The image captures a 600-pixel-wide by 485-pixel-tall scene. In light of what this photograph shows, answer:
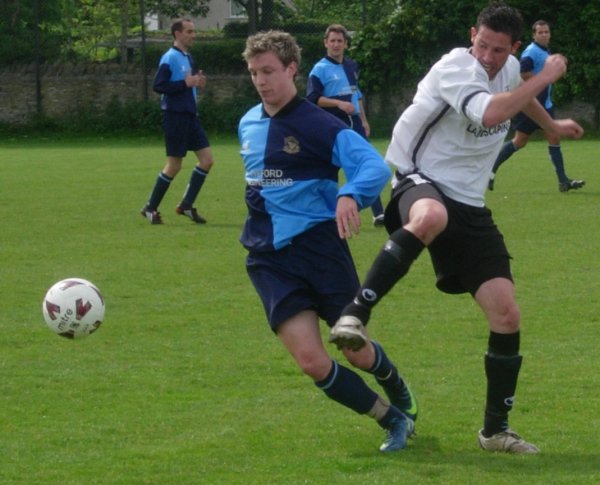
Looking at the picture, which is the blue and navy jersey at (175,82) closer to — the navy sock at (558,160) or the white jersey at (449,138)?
the navy sock at (558,160)

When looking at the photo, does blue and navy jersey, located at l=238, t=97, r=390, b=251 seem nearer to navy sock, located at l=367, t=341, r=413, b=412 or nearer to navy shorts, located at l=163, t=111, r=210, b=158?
navy sock, located at l=367, t=341, r=413, b=412

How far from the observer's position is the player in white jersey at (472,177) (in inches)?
197

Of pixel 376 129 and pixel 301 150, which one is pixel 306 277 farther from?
pixel 376 129

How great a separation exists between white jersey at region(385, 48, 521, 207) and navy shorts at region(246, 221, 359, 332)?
46cm

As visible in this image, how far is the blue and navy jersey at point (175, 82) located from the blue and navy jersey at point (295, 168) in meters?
8.00

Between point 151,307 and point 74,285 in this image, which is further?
point 151,307

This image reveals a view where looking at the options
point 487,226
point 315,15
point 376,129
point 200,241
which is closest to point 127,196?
point 200,241

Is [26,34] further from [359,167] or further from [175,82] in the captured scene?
[359,167]

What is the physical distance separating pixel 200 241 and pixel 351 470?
7.00m

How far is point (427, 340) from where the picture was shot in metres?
7.49

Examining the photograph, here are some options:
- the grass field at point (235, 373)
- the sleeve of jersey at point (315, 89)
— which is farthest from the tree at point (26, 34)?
the sleeve of jersey at point (315, 89)

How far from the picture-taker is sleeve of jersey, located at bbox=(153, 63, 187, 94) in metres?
13.2

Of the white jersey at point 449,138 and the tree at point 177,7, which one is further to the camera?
the tree at point 177,7

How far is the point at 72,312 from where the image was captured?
6.19 m
